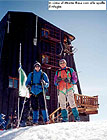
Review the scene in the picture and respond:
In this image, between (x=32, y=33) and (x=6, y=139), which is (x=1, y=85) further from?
(x=6, y=139)

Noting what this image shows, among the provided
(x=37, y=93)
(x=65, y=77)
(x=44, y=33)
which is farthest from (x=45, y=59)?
(x=37, y=93)

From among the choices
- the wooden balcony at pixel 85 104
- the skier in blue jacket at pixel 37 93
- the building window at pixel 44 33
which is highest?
the building window at pixel 44 33

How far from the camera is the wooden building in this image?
1172 centimetres

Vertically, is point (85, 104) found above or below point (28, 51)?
below

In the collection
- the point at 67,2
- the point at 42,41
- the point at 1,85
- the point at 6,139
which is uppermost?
the point at 42,41

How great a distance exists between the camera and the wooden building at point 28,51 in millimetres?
11719

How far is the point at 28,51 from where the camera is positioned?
45.6 ft

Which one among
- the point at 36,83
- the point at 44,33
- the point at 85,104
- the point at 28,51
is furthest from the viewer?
the point at 44,33

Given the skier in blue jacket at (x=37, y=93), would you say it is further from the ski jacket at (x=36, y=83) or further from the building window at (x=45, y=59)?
the building window at (x=45, y=59)

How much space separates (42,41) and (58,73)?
1051 cm

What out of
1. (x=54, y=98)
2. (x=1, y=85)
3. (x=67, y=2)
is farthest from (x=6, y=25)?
(x=67, y=2)

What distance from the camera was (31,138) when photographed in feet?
8.79

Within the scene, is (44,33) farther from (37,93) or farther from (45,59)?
(37,93)

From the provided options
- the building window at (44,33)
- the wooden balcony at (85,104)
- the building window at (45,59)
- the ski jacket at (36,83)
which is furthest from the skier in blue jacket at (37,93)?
the building window at (44,33)
